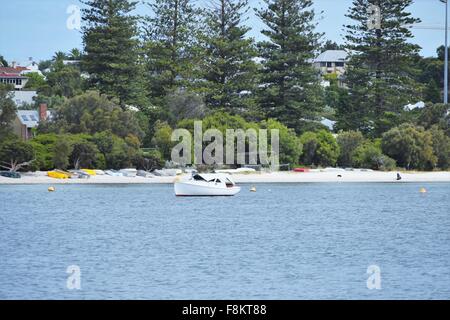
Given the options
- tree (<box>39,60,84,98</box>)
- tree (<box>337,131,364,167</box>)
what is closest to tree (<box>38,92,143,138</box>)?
tree (<box>337,131,364,167</box>)

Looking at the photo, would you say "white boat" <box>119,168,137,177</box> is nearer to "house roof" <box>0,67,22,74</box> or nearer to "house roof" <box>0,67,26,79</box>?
"house roof" <box>0,67,26,79</box>

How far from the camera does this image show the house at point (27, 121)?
10550 cm

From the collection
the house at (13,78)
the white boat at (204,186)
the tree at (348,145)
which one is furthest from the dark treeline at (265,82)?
the house at (13,78)

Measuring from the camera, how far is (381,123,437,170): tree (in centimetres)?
10150

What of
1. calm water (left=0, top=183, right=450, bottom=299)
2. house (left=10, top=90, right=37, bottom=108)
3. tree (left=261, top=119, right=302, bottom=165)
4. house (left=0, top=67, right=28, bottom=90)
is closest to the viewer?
calm water (left=0, top=183, right=450, bottom=299)

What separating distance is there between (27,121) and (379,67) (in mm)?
35204

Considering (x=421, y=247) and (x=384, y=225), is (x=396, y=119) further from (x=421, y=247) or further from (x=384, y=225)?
(x=421, y=247)

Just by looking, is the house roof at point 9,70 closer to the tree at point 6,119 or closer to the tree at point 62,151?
the tree at point 6,119

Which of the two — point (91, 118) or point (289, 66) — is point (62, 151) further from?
point (289, 66)

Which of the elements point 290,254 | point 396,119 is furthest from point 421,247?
point 396,119

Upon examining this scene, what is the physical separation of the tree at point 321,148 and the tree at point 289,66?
21.5 feet

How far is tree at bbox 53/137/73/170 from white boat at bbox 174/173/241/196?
11.2 meters

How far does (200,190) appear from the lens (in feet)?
275

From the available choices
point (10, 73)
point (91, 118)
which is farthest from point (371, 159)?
point (10, 73)
